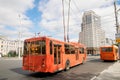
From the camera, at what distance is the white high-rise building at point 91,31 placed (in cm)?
4204

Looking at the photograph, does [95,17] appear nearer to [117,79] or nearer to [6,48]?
[117,79]

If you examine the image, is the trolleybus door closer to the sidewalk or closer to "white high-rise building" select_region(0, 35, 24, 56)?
the sidewalk

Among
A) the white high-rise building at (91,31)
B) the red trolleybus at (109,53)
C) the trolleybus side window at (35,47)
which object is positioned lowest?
the red trolleybus at (109,53)

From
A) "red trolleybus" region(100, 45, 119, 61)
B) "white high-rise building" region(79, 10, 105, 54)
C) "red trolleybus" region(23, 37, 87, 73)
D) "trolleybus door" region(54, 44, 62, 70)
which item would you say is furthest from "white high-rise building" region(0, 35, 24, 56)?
"red trolleybus" region(23, 37, 87, 73)

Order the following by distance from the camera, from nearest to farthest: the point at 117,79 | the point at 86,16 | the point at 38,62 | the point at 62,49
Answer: the point at 117,79, the point at 38,62, the point at 62,49, the point at 86,16

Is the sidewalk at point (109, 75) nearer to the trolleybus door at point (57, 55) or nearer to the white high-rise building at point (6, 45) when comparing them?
the trolleybus door at point (57, 55)

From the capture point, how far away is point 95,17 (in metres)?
42.7

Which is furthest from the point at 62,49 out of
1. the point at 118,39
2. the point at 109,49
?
the point at 109,49

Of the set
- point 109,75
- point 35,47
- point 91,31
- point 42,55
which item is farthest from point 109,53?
point 91,31

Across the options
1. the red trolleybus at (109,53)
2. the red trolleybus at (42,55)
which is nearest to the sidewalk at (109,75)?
the red trolleybus at (42,55)

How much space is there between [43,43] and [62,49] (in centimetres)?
301

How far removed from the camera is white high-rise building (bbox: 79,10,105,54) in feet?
138

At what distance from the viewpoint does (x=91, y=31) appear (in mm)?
56562

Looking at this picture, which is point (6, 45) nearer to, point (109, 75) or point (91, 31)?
point (91, 31)
